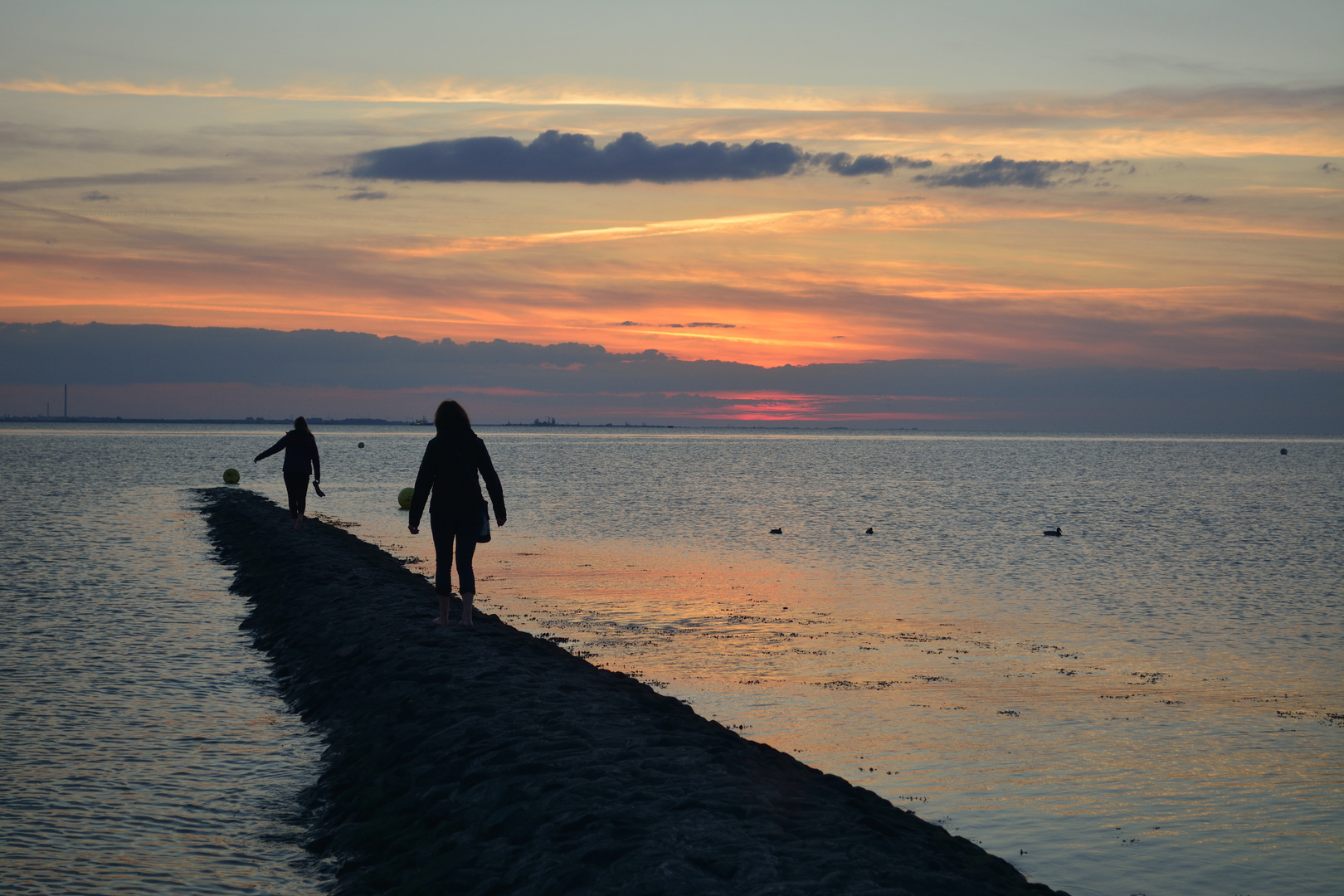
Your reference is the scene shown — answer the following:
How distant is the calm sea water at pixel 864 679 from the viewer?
34.6 feet

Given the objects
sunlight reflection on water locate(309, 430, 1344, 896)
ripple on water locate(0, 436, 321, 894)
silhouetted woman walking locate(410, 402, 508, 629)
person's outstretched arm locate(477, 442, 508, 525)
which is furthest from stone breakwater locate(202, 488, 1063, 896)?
person's outstretched arm locate(477, 442, 508, 525)

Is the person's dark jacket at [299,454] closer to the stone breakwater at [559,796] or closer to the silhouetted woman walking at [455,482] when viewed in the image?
the stone breakwater at [559,796]

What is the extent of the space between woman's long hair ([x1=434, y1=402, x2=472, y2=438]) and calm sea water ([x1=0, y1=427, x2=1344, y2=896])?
14.1 ft

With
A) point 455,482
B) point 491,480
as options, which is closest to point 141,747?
point 455,482

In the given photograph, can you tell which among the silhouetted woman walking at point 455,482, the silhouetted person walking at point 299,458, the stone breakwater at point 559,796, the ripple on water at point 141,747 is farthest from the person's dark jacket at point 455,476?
the silhouetted person walking at point 299,458

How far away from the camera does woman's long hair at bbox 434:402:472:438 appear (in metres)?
14.6

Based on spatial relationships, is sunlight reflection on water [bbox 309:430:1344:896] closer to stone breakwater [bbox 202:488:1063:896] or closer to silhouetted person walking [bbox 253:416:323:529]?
stone breakwater [bbox 202:488:1063:896]

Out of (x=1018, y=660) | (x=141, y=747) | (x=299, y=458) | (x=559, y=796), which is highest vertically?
(x=299, y=458)

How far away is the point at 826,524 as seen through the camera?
50812 millimetres

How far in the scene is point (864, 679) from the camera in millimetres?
17781

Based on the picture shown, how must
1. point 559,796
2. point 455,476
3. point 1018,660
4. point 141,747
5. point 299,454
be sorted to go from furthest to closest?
1. point 299,454
2. point 1018,660
3. point 455,476
4. point 141,747
5. point 559,796

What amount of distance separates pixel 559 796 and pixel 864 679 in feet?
29.6

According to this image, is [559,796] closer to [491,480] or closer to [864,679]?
[491,480]

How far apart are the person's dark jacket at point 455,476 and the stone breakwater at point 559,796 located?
7.03 feet
